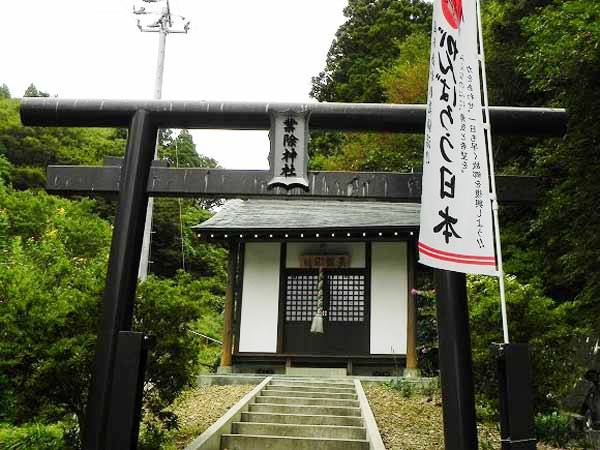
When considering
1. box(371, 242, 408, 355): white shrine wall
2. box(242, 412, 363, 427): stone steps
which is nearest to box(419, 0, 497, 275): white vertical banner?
box(242, 412, 363, 427): stone steps

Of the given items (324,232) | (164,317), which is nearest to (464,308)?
(164,317)

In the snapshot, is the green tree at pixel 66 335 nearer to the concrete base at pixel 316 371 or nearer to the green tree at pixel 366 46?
the concrete base at pixel 316 371

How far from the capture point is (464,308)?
4523mm

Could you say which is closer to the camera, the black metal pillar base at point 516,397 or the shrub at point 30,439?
the black metal pillar base at point 516,397

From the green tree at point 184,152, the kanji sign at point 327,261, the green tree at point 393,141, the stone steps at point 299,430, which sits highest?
the green tree at point 184,152

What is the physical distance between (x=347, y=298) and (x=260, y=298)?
227 centimetres

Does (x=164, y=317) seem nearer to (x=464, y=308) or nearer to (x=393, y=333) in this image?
(x=464, y=308)

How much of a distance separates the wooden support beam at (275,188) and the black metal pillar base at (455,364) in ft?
3.20

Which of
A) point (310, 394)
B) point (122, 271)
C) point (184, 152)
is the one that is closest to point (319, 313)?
point (310, 394)

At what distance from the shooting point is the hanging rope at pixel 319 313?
42.6 feet

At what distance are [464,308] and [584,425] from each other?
529cm

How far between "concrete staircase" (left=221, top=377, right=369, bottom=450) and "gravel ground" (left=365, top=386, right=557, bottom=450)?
0.38 m

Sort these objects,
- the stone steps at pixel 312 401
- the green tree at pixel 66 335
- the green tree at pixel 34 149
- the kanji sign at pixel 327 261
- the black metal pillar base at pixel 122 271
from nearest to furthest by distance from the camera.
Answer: the black metal pillar base at pixel 122 271 → the green tree at pixel 66 335 → the stone steps at pixel 312 401 → the kanji sign at pixel 327 261 → the green tree at pixel 34 149

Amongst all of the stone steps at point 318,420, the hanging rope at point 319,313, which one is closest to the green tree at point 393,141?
the hanging rope at point 319,313
